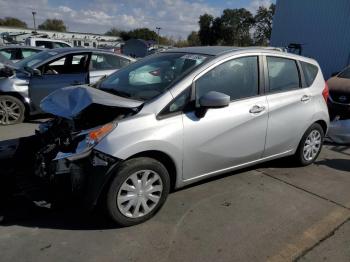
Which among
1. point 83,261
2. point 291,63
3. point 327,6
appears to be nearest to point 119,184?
point 83,261

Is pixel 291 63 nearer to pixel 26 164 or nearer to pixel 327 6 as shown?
pixel 26 164

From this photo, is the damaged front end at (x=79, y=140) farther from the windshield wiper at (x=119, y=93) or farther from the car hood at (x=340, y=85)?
the car hood at (x=340, y=85)

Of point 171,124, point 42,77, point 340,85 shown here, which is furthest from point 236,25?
point 171,124

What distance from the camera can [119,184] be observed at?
310 centimetres

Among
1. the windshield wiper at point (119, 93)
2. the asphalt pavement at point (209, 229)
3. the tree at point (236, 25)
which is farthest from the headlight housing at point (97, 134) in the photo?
the tree at point (236, 25)

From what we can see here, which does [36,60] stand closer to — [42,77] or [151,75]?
[42,77]

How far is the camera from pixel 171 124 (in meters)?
3.37

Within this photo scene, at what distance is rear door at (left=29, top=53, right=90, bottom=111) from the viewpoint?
268 inches

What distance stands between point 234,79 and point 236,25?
5759 cm

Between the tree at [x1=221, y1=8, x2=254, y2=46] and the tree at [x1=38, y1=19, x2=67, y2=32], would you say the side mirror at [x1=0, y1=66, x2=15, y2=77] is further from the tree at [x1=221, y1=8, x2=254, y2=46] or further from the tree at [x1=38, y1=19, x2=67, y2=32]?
the tree at [x1=38, y1=19, x2=67, y2=32]

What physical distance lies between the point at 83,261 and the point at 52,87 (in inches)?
185

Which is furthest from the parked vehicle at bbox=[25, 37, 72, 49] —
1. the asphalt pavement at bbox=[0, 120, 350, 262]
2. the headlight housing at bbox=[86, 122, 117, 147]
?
the headlight housing at bbox=[86, 122, 117, 147]

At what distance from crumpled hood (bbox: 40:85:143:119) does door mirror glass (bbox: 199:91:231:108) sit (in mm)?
603

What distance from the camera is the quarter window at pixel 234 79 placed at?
368 cm
